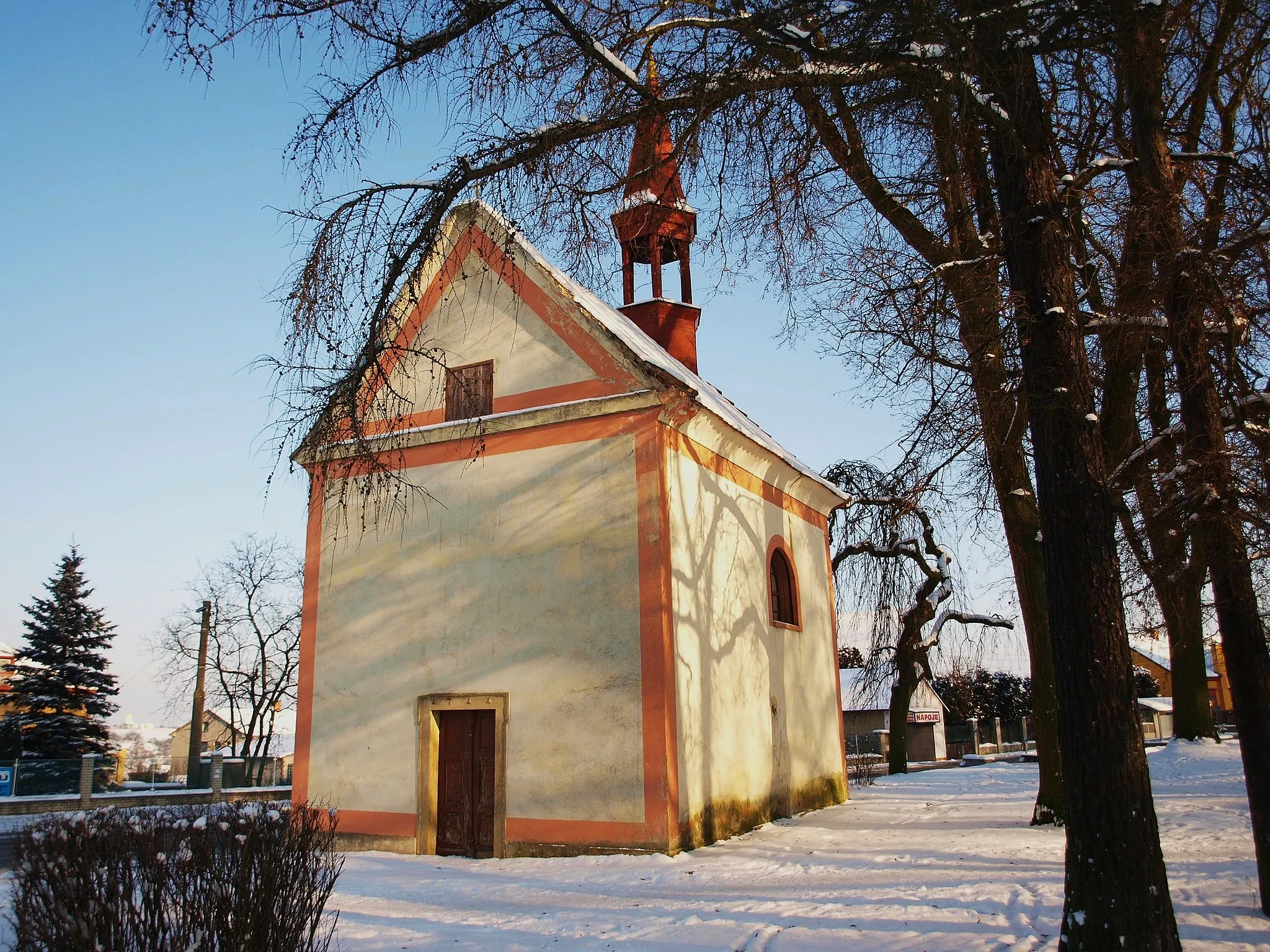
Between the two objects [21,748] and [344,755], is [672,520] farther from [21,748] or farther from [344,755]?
[21,748]

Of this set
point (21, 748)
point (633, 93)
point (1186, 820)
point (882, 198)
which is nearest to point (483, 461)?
point (882, 198)

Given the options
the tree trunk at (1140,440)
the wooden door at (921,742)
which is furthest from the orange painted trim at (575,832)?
the wooden door at (921,742)

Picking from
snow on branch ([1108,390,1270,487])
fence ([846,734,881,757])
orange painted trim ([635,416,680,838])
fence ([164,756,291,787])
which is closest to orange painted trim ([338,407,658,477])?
orange painted trim ([635,416,680,838])

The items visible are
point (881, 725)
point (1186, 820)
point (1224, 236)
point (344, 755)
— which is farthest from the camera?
point (881, 725)

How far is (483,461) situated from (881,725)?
35.9 m

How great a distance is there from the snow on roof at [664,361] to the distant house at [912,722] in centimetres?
1924

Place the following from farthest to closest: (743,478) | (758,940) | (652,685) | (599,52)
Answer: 1. (743,478)
2. (652,685)
3. (758,940)
4. (599,52)

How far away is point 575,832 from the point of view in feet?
38.1

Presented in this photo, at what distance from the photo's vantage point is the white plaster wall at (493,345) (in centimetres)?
1349

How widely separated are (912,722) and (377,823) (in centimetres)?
3397

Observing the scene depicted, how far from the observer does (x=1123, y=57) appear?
6258 millimetres

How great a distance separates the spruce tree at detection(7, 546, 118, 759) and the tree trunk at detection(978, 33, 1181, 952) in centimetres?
3743

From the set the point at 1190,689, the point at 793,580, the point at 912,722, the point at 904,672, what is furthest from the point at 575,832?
the point at 912,722

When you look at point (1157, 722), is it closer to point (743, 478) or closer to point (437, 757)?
point (743, 478)
